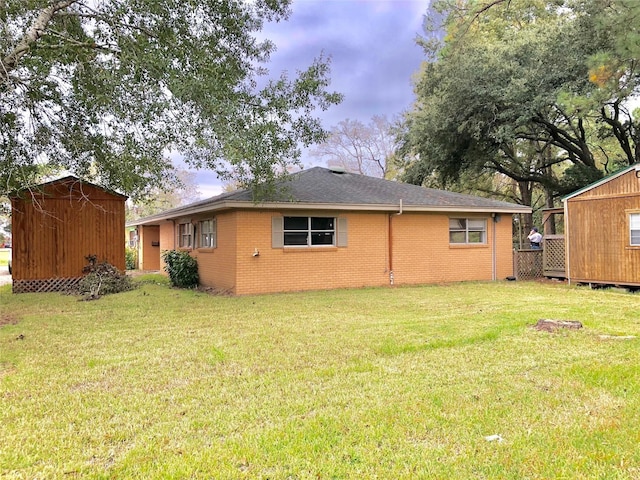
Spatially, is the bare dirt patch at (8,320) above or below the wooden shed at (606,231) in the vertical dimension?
below

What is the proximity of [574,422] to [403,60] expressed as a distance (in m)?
36.2

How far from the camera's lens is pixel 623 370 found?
14.9ft

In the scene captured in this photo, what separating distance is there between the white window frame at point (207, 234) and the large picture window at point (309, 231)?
2378 millimetres

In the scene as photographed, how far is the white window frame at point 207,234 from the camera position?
1297 centimetres

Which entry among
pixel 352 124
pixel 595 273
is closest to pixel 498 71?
pixel 595 273

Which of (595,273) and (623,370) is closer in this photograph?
(623,370)

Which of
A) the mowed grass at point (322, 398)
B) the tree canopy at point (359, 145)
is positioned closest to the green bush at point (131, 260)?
the mowed grass at point (322, 398)

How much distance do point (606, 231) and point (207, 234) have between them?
11640mm

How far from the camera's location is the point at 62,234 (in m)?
12.8

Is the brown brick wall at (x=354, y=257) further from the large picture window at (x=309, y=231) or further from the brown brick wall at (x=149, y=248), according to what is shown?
the brown brick wall at (x=149, y=248)

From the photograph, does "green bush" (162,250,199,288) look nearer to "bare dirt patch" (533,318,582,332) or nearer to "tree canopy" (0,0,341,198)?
"tree canopy" (0,0,341,198)

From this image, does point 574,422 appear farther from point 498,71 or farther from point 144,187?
point 498,71

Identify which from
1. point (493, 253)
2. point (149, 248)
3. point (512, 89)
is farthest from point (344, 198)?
point (149, 248)

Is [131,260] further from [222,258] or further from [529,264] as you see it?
[529,264]
